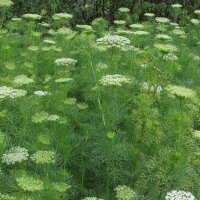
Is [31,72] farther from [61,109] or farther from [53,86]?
[61,109]

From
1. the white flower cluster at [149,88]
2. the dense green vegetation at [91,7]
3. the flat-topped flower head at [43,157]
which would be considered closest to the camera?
the flat-topped flower head at [43,157]

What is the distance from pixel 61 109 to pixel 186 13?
5.64m

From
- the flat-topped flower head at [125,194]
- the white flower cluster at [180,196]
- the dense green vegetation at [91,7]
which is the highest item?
the white flower cluster at [180,196]

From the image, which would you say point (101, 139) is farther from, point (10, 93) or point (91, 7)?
point (91, 7)

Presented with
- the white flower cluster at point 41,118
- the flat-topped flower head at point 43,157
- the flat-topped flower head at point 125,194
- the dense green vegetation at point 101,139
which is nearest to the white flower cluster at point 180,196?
the dense green vegetation at point 101,139

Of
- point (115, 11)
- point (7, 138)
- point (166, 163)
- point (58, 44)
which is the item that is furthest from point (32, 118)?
point (115, 11)

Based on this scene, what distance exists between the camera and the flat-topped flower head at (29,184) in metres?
2.66

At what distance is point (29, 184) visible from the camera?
2.69 meters

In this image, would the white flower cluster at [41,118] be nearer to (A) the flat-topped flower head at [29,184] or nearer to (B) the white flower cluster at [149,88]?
(A) the flat-topped flower head at [29,184]

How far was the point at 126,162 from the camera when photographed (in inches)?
135

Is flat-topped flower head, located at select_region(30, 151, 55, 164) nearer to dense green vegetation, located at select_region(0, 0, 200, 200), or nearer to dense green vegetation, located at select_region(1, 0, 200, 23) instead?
dense green vegetation, located at select_region(0, 0, 200, 200)

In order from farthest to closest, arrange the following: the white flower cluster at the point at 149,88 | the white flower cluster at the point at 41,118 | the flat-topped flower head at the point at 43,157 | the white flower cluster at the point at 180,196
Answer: the white flower cluster at the point at 149,88 → the white flower cluster at the point at 41,118 → the flat-topped flower head at the point at 43,157 → the white flower cluster at the point at 180,196

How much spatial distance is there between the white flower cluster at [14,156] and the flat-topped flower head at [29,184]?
0.23m

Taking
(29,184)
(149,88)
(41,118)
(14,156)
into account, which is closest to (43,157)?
(14,156)
